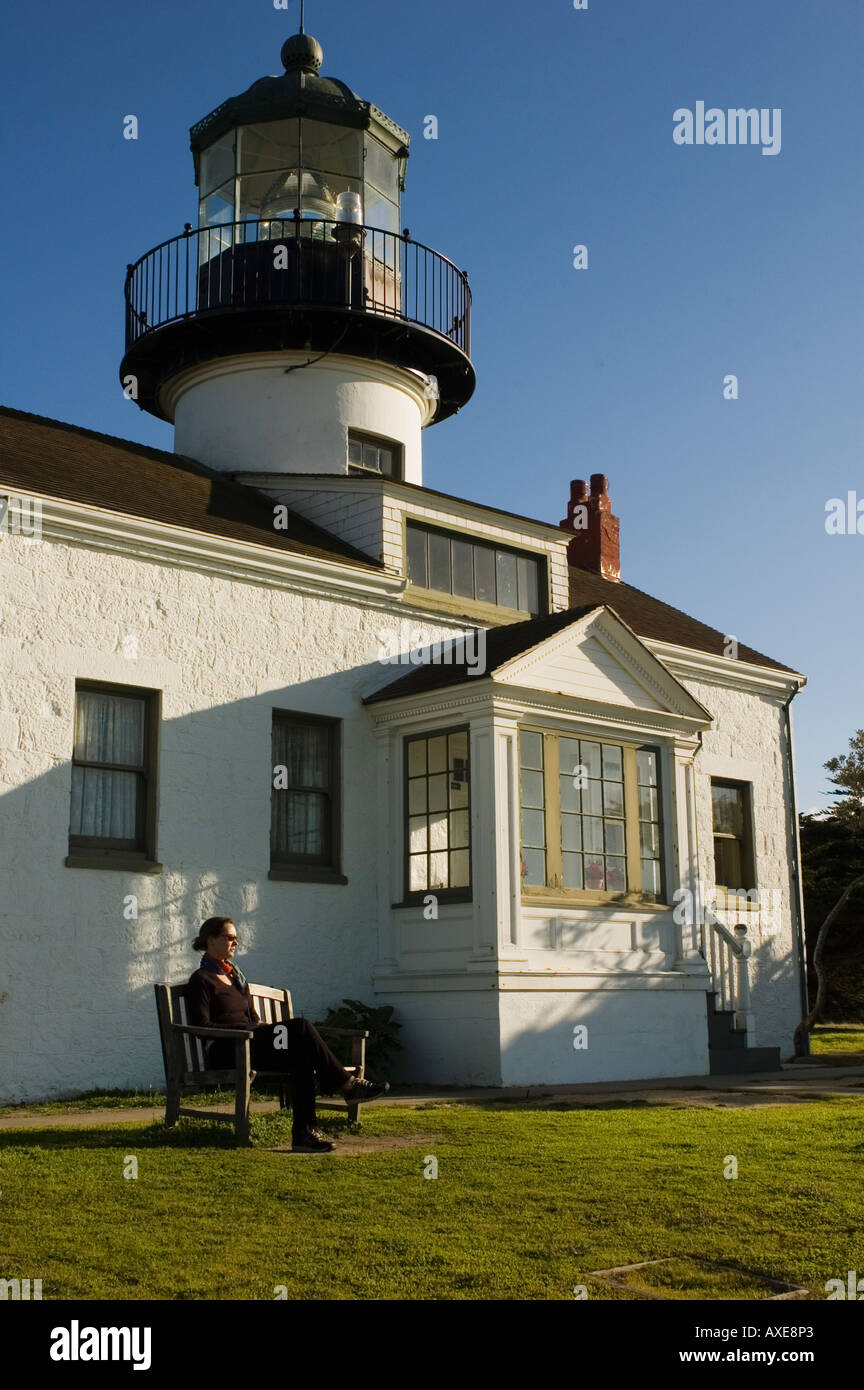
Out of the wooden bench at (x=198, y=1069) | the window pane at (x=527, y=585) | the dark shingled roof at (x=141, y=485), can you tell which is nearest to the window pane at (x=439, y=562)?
the dark shingled roof at (x=141, y=485)

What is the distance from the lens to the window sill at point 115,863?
12750mm

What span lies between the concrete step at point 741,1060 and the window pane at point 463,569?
20.4ft

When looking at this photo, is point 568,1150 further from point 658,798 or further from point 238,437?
point 238,437

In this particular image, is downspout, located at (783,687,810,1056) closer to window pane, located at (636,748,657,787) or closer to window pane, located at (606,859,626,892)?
window pane, located at (636,748,657,787)

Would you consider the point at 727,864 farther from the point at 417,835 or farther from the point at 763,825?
the point at 417,835

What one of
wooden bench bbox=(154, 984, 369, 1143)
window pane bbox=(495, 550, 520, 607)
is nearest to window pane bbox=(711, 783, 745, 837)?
window pane bbox=(495, 550, 520, 607)

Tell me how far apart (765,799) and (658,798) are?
15.8 feet

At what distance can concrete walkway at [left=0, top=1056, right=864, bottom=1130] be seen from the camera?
10687 mm

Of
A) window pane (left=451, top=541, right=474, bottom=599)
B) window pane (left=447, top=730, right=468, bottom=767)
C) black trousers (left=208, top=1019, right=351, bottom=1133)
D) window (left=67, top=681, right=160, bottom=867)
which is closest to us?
black trousers (left=208, top=1019, right=351, bottom=1133)

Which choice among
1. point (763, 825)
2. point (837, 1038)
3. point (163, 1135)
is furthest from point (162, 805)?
point (837, 1038)

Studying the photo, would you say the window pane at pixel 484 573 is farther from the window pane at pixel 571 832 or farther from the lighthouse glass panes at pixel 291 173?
the lighthouse glass panes at pixel 291 173

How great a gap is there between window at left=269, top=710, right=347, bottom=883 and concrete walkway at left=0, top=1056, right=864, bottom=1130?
2575 mm

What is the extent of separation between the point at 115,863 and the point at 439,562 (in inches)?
237

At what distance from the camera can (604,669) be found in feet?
51.2
